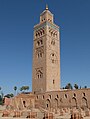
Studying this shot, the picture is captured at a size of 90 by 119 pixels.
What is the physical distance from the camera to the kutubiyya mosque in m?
35.6

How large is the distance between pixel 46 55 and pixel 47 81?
5.13 m

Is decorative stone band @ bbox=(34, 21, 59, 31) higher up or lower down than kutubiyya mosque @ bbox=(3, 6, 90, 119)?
higher up

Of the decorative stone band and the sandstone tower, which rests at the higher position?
the decorative stone band

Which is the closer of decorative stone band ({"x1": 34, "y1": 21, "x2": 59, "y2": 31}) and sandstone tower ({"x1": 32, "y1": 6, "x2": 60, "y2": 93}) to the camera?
sandstone tower ({"x1": 32, "y1": 6, "x2": 60, "y2": 93})

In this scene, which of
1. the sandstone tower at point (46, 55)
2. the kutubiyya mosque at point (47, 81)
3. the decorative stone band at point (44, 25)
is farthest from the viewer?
the decorative stone band at point (44, 25)

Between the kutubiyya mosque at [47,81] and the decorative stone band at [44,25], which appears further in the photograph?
the decorative stone band at [44,25]

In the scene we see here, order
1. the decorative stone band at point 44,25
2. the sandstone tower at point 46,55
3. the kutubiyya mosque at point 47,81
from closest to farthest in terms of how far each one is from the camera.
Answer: the kutubiyya mosque at point 47,81
the sandstone tower at point 46,55
the decorative stone band at point 44,25

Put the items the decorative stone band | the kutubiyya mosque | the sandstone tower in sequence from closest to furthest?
the kutubiyya mosque, the sandstone tower, the decorative stone band

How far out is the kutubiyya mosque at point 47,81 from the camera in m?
35.6


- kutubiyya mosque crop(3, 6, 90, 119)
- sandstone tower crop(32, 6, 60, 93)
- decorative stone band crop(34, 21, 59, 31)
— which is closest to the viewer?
kutubiyya mosque crop(3, 6, 90, 119)

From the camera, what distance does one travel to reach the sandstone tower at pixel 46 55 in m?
41.6

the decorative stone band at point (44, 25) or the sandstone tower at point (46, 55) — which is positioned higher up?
the decorative stone band at point (44, 25)

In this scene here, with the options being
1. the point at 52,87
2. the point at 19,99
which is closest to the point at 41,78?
the point at 52,87

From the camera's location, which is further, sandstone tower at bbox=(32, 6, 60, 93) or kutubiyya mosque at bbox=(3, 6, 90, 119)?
sandstone tower at bbox=(32, 6, 60, 93)
